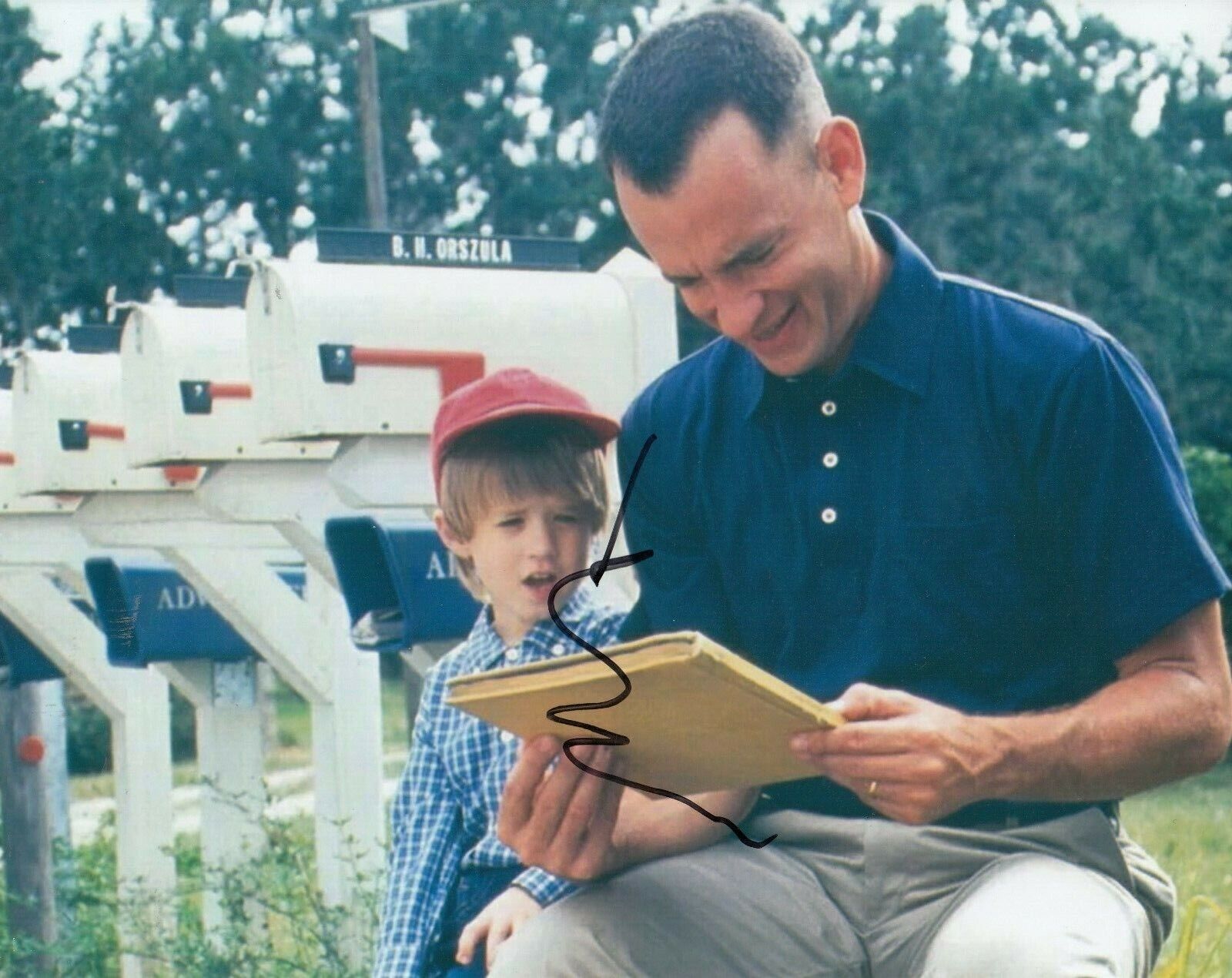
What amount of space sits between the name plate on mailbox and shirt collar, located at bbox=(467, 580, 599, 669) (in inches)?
50.0

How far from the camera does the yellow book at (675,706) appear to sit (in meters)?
1.76

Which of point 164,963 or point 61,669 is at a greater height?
point 61,669

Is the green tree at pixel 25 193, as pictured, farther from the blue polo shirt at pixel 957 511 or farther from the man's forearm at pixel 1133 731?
the man's forearm at pixel 1133 731

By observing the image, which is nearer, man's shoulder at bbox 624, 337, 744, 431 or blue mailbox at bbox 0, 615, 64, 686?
man's shoulder at bbox 624, 337, 744, 431

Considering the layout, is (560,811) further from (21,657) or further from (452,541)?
(21,657)

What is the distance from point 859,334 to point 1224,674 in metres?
0.50

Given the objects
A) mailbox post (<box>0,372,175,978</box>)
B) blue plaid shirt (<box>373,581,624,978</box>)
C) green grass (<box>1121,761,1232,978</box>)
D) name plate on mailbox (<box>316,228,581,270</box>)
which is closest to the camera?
blue plaid shirt (<box>373,581,624,978</box>)

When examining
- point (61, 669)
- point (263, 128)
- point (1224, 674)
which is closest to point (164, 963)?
point (61, 669)

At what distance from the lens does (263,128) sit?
64.8ft

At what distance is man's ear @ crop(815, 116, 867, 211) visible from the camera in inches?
87.4

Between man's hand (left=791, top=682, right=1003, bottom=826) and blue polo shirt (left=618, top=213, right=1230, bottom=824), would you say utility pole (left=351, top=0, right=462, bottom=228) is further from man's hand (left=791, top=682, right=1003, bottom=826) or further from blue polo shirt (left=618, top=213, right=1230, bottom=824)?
man's hand (left=791, top=682, right=1003, bottom=826)

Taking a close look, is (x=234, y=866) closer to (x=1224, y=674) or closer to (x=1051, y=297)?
(x=1224, y=674)

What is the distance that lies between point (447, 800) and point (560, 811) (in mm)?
736

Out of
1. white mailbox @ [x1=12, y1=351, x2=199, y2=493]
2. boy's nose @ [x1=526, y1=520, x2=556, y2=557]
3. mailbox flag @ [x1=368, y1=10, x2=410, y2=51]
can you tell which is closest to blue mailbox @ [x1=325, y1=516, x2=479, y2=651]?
boy's nose @ [x1=526, y1=520, x2=556, y2=557]
